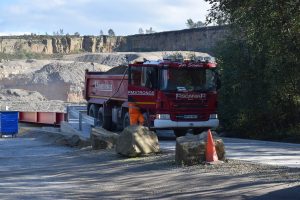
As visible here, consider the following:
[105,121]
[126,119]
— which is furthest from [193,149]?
[105,121]

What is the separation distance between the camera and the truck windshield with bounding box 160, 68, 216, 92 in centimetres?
2103

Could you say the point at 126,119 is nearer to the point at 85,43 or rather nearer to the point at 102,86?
the point at 102,86

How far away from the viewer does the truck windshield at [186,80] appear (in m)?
21.0

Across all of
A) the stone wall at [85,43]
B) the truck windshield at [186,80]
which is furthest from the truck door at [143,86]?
the stone wall at [85,43]

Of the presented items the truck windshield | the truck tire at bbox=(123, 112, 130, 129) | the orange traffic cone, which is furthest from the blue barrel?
the orange traffic cone

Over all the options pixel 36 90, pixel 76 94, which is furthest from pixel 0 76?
pixel 76 94

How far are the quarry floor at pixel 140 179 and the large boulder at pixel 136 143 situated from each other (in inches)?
9.8

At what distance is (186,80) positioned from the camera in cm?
2122

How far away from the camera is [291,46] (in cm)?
1541

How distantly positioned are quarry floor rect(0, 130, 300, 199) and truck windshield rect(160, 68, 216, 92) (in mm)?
3844

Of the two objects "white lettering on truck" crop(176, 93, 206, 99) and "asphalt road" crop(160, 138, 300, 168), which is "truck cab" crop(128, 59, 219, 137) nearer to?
"white lettering on truck" crop(176, 93, 206, 99)

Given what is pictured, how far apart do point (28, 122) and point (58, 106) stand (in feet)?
47.9

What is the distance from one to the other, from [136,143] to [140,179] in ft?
10.2

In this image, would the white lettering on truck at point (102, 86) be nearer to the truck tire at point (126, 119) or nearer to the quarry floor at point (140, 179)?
the truck tire at point (126, 119)
